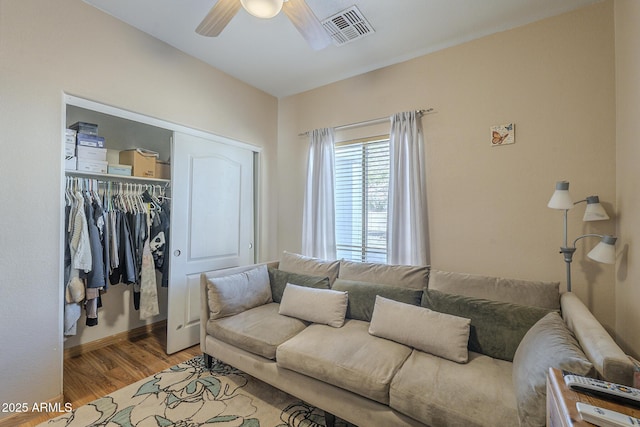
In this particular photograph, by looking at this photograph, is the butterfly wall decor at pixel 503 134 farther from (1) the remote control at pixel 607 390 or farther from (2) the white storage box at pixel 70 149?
(2) the white storage box at pixel 70 149

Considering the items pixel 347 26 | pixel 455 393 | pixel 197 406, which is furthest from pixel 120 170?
pixel 455 393

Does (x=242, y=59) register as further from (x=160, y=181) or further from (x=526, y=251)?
(x=526, y=251)

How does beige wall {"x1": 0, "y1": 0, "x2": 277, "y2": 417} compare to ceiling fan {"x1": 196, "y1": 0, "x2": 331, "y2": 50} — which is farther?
beige wall {"x1": 0, "y1": 0, "x2": 277, "y2": 417}

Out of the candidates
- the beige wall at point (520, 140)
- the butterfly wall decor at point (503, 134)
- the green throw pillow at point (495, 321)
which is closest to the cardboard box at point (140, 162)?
the beige wall at point (520, 140)

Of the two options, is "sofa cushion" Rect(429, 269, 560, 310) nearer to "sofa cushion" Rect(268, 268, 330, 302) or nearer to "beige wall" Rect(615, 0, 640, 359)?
"beige wall" Rect(615, 0, 640, 359)

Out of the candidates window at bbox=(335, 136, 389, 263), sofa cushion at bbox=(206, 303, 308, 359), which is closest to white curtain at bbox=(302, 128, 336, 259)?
window at bbox=(335, 136, 389, 263)

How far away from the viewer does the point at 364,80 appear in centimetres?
289

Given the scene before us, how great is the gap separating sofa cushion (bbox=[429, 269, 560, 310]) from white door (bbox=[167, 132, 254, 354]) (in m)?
2.17

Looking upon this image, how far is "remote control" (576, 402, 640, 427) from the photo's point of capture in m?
0.72

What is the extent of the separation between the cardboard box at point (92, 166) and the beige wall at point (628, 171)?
3.87m

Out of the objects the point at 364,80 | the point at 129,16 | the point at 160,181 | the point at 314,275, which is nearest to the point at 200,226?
the point at 160,181

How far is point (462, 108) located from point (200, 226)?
2.71 m

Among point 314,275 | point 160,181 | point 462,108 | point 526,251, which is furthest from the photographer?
point 160,181

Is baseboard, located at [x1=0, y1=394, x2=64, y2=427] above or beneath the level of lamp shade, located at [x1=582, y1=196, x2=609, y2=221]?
beneath
